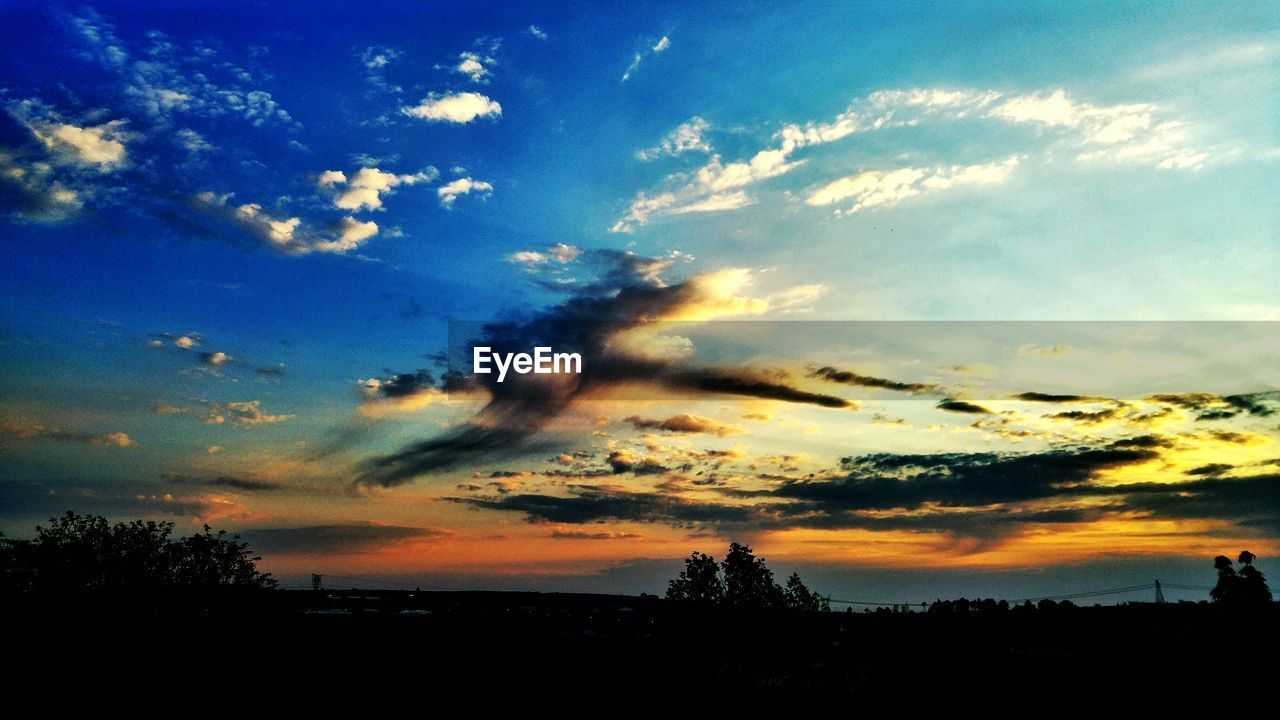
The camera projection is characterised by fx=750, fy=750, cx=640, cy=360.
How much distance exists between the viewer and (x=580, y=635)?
20484 mm

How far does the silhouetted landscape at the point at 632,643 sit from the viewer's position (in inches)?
538

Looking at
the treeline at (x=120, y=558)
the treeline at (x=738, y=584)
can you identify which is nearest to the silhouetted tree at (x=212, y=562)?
the treeline at (x=120, y=558)

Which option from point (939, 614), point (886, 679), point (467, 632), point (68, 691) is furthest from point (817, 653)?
point (68, 691)

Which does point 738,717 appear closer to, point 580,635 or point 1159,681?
point 580,635

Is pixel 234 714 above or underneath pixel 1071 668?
underneath

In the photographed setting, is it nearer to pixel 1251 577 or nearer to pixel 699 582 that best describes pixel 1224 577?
pixel 1251 577

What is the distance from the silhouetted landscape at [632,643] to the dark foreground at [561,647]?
0.12 feet

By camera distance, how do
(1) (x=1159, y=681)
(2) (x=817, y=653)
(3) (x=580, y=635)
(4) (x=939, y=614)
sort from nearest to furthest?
1. (1) (x=1159, y=681)
2. (2) (x=817, y=653)
3. (4) (x=939, y=614)
4. (3) (x=580, y=635)

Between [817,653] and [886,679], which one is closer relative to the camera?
[886,679]

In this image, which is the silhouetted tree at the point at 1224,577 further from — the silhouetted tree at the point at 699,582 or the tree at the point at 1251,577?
the silhouetted tree at the point at 699,582

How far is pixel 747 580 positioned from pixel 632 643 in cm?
12607

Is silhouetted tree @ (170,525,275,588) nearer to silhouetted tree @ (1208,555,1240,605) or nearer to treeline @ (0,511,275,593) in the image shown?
treeline @ (0,511,275,593)

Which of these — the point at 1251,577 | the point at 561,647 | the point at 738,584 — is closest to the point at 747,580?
the point at 738,584

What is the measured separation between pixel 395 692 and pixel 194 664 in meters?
5.26
